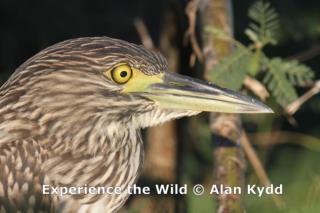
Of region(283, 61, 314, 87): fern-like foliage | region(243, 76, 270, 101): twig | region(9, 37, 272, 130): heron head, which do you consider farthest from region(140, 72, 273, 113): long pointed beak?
region(243, 76, 270, 101): twig

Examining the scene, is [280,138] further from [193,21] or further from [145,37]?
[193,21]

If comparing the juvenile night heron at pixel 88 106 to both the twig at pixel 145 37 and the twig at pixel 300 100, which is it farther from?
the twig at pixel 145 37

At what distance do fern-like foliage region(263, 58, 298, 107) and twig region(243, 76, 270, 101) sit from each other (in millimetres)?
248

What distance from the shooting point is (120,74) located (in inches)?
183

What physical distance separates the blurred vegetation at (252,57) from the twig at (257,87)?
7cm

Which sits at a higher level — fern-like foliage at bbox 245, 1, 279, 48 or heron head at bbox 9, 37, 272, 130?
fern-like foliage at bbox 245, 1, 279, 48

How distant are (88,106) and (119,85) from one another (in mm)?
158

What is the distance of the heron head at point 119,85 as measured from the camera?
15.3ft

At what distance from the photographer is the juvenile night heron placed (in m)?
4.61

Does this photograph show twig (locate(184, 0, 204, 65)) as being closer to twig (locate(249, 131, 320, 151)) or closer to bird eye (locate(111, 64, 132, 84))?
bird eye (locate(111, 64, 132, 84))

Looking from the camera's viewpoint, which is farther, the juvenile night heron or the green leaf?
the green leaf

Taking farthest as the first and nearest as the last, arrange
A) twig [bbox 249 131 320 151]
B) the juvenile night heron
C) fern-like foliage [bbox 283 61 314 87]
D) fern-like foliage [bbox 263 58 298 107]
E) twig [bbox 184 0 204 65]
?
twig [bbox 249 131 320 151] → twig [bbox 184 0 204 65] → fern-like foliage [bbox 283 61 314 87] → fern-like foliage [bbox 263 58 298 107] → the juvenile night heron

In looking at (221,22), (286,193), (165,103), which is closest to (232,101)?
(165,103)
